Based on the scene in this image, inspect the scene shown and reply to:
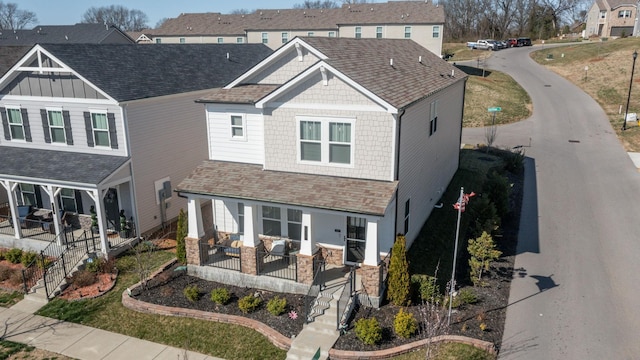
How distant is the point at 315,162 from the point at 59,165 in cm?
1144

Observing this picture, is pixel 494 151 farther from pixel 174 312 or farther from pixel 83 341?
pixel 83 341

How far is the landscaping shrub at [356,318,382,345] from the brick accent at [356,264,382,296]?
1461 millimetres

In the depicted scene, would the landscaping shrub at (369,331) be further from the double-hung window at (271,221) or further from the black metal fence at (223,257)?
the double-hung window at (271,221)

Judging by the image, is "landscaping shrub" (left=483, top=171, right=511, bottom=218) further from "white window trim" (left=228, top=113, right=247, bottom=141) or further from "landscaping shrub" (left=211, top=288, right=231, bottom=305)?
"landscaping shrub" (left=211, top=288, right=231, bottom=305)

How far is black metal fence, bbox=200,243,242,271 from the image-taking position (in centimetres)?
1712

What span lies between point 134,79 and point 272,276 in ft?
36.5

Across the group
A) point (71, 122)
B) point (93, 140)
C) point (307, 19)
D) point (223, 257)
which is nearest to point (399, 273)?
point (223, 257)

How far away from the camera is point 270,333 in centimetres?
1401

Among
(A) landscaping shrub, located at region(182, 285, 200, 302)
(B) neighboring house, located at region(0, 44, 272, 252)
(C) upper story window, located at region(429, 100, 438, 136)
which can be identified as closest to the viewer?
(A) landscaping shrub, located at region(182, 285, 200, 302)

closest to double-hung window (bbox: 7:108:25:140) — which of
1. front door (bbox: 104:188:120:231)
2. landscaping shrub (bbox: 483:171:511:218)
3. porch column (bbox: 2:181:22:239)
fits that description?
porch column (bbox: 2:181:22:239)

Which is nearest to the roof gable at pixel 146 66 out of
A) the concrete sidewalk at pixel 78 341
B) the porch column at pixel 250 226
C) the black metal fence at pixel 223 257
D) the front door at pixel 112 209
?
the front door at pixel 112 209

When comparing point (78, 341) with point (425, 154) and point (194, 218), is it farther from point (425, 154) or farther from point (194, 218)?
point (425, 154)

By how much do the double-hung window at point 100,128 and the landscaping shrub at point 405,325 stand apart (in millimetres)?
14105

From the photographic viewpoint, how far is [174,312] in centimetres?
1529
